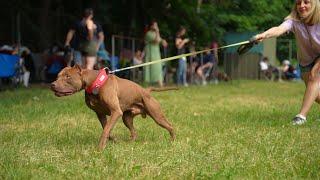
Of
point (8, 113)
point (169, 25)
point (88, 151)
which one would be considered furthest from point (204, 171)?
point (169, 25)

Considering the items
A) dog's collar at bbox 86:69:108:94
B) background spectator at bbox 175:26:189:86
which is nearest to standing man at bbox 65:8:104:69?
background spectator at bbox 175:26:189:86

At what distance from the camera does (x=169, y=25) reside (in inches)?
912

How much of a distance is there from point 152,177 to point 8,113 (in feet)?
17.6

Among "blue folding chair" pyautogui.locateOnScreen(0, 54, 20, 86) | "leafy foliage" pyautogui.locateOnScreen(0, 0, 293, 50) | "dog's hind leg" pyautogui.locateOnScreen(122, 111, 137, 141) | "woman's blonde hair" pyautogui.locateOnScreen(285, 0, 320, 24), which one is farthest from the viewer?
"leafy foliage" pyautogui.locateOnScreen(0, 0, 293, 50)

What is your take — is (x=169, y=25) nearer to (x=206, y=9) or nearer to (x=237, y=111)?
(x=206, y=9)

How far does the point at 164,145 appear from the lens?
681 cm

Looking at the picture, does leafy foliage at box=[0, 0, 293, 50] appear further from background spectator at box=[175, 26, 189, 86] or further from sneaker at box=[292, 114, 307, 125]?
sneaker at box=[292, 114, 307, 125]

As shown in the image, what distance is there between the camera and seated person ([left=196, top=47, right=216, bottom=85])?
21859mm

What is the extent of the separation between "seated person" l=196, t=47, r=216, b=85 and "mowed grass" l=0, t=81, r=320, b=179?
34.5ft

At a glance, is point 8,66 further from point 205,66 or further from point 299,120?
point 299,120

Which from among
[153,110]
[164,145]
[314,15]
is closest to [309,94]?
[314,15]

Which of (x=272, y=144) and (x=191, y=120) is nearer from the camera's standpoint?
(x=272, y=144)

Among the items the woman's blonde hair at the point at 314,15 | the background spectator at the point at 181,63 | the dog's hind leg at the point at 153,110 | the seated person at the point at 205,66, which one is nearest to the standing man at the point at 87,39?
the background spectator at the point at 181,63

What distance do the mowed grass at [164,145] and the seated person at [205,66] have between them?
34.5 feet
